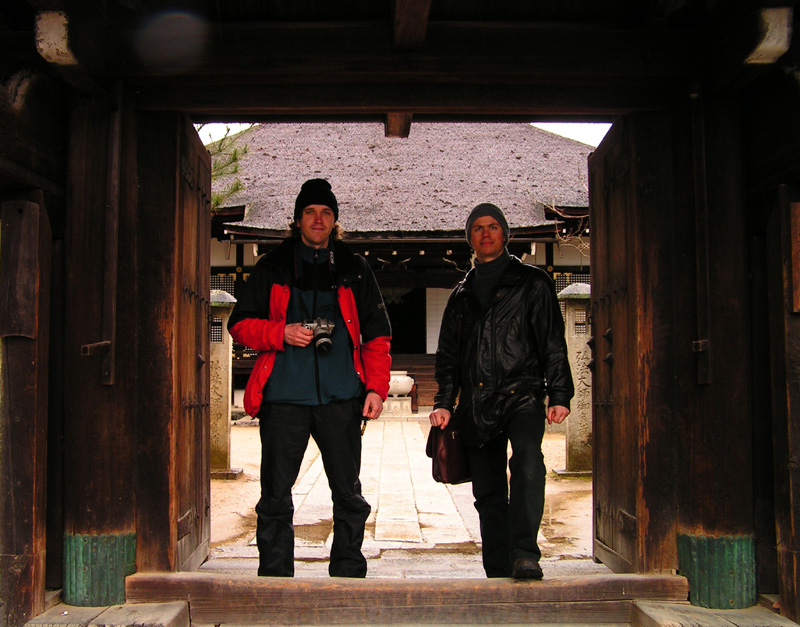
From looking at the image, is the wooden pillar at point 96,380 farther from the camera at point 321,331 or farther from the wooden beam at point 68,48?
the camera at point 321,331

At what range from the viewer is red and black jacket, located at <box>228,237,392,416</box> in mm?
2982

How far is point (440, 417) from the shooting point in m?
3.06

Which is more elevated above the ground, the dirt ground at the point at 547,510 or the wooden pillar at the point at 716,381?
the wooden pillar at the point at 716,381

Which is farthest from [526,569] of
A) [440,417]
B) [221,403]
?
[221,403]

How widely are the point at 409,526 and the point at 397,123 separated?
107 inches

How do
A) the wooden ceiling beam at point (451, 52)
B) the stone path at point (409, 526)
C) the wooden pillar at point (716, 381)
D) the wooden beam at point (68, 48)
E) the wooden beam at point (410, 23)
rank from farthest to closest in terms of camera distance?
the stone path at point (409, 526) < the wooden ceiling beam at point (451, 52) < the wooden pillar at point (716, 381) < the wooden beam at point (410, 23) < the wooden beam at point (68, 48)

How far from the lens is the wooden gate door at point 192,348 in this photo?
318 cm

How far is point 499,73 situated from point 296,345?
58.7 inches

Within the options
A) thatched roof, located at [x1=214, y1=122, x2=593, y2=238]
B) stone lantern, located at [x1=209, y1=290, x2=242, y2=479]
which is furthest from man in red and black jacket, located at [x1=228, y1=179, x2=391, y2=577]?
thatched roof, located at [x1=214, y1=122, x2=593, y2=238]

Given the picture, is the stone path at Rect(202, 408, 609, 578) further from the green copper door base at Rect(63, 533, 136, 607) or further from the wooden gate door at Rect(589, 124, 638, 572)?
the green copper door base at Rect(63, 533, 136, 607)

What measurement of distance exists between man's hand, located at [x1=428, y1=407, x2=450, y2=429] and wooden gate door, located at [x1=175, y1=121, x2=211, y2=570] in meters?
1.14

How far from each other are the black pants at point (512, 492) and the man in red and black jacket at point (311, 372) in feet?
1.71

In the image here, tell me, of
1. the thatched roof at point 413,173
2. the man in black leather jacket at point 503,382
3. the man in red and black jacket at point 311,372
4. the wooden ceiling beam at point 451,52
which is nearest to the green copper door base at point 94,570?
the man in red and black jacket at point 311,372

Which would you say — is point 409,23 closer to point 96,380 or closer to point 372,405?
point 372,405
